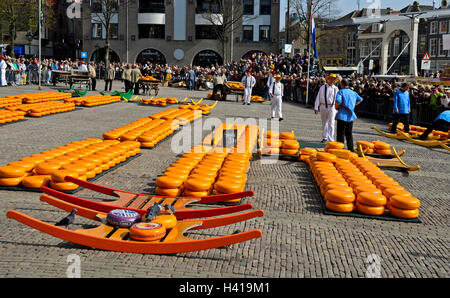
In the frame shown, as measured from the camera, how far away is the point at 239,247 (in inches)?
231

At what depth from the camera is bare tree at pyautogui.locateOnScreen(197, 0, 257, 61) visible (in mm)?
53531

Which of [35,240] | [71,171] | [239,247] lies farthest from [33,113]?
[239,247]

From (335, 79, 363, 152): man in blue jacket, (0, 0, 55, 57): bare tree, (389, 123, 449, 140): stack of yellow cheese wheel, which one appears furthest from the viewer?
(0, 0, 55, 57): bare tree

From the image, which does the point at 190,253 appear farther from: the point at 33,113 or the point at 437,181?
the point at 33,113

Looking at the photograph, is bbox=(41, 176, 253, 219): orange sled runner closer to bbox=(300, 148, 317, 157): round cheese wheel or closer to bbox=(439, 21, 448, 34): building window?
bbox=(300, 148, 317, 157): round cheese wheel

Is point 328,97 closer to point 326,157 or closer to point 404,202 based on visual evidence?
point 326,157

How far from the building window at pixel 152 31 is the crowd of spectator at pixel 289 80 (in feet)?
31.9

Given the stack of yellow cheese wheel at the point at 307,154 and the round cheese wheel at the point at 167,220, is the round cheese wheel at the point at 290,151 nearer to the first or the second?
the stack of yellow cheese wheel at the point at 307,154

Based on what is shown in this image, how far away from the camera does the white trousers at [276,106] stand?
784 inches

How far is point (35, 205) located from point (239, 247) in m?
3.52

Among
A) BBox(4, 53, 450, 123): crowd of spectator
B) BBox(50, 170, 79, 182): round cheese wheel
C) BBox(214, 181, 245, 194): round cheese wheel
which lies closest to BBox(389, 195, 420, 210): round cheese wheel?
BBox(214, 181, 245, 194): round cheese wheel

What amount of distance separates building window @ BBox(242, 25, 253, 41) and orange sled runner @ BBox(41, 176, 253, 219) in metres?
51.8

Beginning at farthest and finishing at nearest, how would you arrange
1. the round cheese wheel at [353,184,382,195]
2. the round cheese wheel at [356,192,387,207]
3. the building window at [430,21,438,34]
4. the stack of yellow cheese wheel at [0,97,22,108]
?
the building window at [430,21,438,34] → the stack of yellow cheese wheel at [0,97,22,108] → the round cheese wheel at [353,184,382,195] → the round cheese wheel at [356,192,387,207]

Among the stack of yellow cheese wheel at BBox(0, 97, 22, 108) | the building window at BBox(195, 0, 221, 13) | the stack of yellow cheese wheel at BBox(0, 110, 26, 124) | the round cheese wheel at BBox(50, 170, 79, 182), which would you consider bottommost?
the round cheese wheel at BBox(50, 170, 79, 182)
